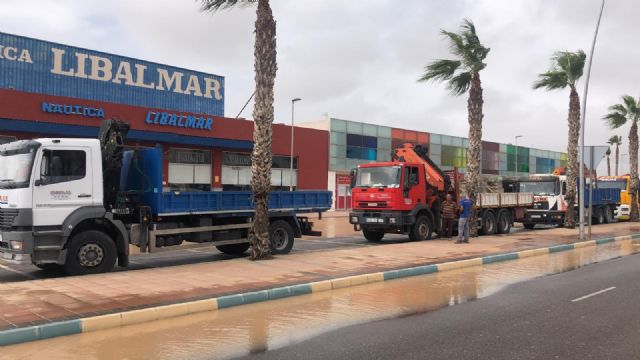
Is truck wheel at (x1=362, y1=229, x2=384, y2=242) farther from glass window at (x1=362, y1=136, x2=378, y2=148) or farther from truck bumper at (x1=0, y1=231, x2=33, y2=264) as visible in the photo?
glass window at (x1=362, y1=136, x2=378, y2=148)

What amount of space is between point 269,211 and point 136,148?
143 inches

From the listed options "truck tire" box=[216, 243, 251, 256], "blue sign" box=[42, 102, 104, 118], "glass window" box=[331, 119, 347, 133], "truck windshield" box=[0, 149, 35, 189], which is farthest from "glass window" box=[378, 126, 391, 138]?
"truck windshield" box=[0, 149, 35, 189]

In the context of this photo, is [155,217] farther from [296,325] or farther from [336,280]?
[296,325]

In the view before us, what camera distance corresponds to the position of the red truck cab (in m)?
18.5

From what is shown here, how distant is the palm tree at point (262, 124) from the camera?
42.4ft

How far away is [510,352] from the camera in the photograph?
6.00 metres

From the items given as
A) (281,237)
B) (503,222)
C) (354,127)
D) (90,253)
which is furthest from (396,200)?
(354,127)

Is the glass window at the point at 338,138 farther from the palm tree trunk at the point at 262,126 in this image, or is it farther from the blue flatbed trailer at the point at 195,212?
the palm tree trunk at the point at 262,126

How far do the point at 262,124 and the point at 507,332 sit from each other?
7760mm

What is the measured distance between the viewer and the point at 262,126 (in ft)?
42.4

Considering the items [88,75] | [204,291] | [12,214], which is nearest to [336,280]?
[204,291]

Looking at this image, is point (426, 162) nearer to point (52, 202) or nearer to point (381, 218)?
point (381, 218)

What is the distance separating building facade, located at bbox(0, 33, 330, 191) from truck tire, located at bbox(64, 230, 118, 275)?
1303 centimetres

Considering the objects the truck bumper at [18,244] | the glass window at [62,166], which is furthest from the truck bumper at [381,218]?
the truck bumper at [18,244]
